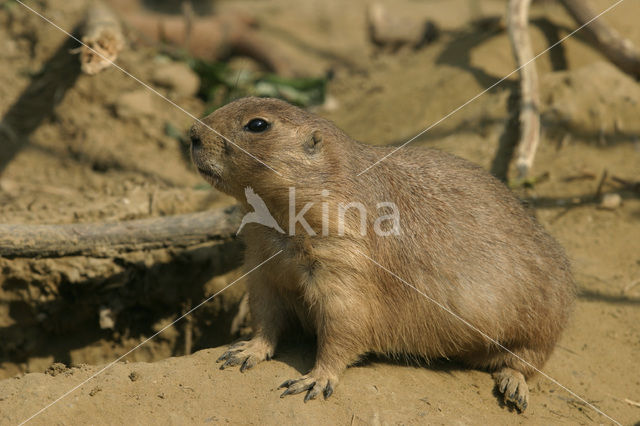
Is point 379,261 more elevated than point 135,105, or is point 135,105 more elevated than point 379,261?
point 135,105

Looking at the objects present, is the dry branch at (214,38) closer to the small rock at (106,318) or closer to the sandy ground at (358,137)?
the sandy ground at (358,137)

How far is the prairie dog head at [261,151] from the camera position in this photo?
14.1ft

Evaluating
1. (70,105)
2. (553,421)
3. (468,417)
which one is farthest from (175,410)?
(70,105)

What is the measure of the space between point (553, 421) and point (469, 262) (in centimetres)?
120

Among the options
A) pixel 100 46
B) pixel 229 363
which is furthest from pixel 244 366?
pixel 100 46

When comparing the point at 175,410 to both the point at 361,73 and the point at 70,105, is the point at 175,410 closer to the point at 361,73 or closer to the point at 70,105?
the point at 70,105

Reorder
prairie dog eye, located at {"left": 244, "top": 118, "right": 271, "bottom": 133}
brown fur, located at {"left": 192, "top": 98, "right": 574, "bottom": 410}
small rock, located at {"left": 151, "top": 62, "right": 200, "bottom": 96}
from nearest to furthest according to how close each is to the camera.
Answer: brown fur, located at {"left": 192, "top": 98, "right": 574, "bottom": 410}, prairie dog eye, located at {"left": 244, "top": 118, "right": 271, "bottom": 133}, small rock, located at {"left": 151, "top": 62, "right": 200, "bottom": 96}

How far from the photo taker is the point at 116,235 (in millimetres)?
5418

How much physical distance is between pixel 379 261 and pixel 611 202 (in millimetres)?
3470

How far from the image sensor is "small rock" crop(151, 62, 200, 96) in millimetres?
8922

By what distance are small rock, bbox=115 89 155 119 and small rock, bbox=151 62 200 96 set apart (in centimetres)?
51

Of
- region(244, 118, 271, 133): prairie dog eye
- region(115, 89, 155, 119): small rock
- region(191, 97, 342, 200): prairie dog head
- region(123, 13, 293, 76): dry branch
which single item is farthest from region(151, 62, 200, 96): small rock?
region(244, 118, 271, 133): prairie dog eye

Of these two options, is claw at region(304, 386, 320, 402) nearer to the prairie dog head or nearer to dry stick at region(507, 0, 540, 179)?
the prairie dog head

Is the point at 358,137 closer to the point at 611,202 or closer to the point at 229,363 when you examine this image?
the point at 611,202
